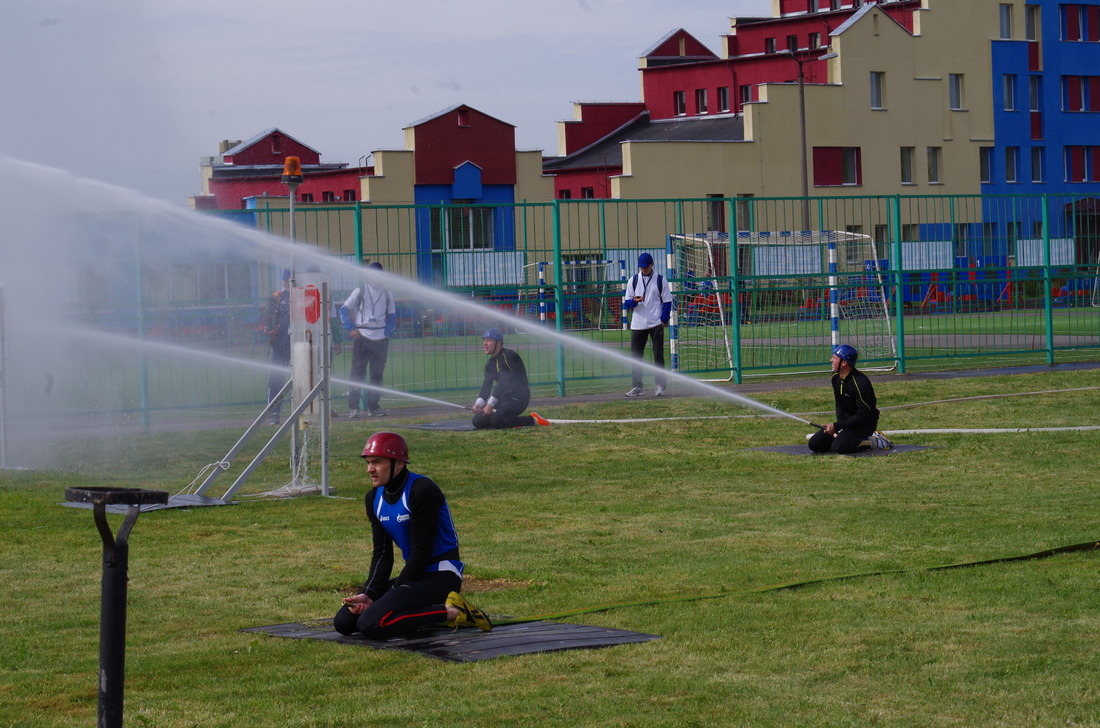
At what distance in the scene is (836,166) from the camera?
217ft

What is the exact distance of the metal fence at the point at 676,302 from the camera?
22484 millimetres

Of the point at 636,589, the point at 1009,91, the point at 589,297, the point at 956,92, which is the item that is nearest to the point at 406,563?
the point at 636,589

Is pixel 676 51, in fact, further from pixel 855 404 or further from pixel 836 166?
pixel 855 404

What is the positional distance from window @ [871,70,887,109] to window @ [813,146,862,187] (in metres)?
2.58

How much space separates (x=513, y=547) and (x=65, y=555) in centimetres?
340

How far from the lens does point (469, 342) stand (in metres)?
25.9

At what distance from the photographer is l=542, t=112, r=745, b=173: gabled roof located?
2675 inches

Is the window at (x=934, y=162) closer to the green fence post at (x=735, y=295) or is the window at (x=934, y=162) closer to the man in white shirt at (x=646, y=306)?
the green fence post at (x=735, y=295)

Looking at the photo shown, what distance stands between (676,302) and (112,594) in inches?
917

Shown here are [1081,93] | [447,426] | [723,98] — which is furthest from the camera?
[723,98]

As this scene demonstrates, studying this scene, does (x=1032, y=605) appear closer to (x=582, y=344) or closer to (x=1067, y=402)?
(x=582, y=344)

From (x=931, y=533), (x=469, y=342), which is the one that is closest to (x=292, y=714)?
(x=931, y=533)

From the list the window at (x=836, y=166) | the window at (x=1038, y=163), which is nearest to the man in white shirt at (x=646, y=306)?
the window at (x=836, y=166)

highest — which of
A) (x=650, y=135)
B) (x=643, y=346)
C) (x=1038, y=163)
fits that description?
(x=650, y=135)
